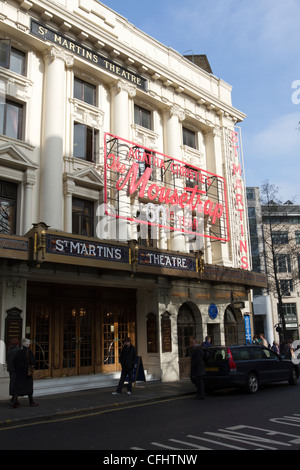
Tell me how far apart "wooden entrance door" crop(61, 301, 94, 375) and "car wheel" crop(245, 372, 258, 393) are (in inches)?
244

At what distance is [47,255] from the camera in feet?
42.2

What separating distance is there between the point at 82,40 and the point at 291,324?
48187 millimetres

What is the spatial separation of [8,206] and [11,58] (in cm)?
570

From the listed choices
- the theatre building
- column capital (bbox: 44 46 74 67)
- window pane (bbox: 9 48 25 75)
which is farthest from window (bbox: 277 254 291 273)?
window pane (bbox: 9 48 25 75)

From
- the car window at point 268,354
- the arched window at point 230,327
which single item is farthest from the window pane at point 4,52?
the arched window at point 230,327

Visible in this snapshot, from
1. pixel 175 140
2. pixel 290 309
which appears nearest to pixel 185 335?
pixel 175 140

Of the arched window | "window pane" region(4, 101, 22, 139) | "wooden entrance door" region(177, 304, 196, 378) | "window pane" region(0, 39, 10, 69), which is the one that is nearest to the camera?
"window pane" region(0, 39, 10, 69)

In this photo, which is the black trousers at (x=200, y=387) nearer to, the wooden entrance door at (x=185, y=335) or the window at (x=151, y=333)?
the window at (x=151, y=333)

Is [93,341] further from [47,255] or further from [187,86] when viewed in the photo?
[187,86]

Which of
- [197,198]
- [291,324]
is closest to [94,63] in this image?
[197,198]

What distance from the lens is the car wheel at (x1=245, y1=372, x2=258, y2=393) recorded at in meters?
13.2

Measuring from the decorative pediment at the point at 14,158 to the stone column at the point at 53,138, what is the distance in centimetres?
71

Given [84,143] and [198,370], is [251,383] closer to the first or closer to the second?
[198,370]

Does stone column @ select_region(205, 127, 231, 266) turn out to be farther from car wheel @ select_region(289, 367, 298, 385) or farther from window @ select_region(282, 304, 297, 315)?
window @ select_region(282, 304, 297, 315)
